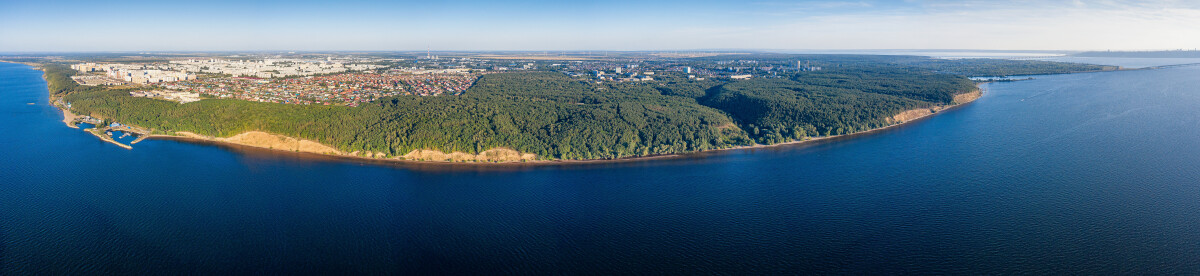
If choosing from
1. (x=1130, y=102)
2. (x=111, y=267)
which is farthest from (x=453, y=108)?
(x=1130, y=102)

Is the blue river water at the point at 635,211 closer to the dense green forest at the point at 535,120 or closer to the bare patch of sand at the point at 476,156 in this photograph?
the bare patch of sand at the point at 476,156

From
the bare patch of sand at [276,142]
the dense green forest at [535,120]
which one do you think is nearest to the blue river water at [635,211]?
the bare patch of sand at [276,142]

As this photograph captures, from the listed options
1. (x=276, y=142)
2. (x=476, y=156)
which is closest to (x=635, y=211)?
(x=476, y=156)

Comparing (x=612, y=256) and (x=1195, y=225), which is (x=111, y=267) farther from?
(x=1195, y=225)

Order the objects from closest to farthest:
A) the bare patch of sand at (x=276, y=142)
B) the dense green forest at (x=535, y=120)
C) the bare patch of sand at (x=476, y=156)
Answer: the bare patch of sand at (x=476, y=156) < the dense green forest at (x=535, y=120) < the bare patch of sand at (x=276, y=142)

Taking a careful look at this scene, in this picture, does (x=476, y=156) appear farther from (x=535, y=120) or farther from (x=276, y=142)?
(x=276, y=142)

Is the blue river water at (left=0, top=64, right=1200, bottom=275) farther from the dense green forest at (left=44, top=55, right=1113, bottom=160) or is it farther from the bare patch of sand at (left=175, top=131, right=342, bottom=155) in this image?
the dense green forest at (left=44, top=55, right=1113, bottom=160)

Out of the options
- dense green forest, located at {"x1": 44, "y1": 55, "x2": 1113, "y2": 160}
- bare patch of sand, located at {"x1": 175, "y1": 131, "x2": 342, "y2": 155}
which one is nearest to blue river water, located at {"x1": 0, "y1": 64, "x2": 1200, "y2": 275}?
bare patch of sand, located at {"x1": 175, "y1": 131, "x2": 342, "y2": 155}

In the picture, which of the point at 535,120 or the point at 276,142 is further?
the point at 535,120
